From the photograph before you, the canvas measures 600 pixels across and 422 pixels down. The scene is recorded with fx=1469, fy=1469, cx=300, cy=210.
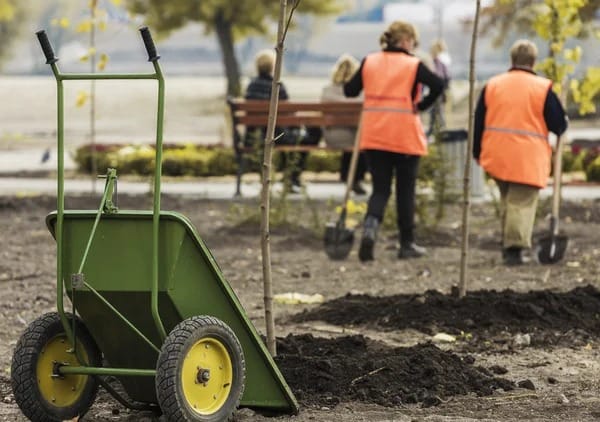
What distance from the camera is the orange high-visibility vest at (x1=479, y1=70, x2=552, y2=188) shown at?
9961 millimetres

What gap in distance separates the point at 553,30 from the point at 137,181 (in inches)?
295

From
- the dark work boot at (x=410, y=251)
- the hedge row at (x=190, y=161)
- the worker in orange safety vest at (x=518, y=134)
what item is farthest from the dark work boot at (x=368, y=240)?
the hedge row at (x=190, y=161)

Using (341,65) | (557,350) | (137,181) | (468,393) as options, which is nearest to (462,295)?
(557,350)

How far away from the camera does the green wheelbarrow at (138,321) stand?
15.7 ft

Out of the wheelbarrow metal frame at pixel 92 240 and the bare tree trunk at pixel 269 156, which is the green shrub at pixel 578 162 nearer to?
the bare tree trunk at pixel 269 156

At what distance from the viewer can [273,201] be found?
12305mm

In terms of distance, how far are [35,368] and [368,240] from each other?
220 inches

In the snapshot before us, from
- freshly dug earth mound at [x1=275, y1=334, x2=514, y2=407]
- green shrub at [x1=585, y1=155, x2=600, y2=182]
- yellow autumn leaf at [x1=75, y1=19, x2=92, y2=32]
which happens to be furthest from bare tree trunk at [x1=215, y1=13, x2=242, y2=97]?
freshly dug earth mound at [x1=275, y1=334, x2=514, y2=407]

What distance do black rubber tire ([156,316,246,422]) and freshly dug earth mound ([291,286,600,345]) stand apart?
102 inches

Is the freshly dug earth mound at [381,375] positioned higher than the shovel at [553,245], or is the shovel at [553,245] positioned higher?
the freshly dug earth mound at [381,375]

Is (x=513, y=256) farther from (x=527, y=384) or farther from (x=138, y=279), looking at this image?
(x=138, y=279)

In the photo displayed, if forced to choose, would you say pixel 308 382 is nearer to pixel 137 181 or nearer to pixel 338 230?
pixel 338 230

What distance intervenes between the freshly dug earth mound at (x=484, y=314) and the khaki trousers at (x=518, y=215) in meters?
2.14

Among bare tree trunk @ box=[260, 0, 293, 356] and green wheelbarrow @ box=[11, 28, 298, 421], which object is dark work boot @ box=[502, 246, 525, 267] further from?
green wheelbarrow @ box=[11, 28, 298, 421]
